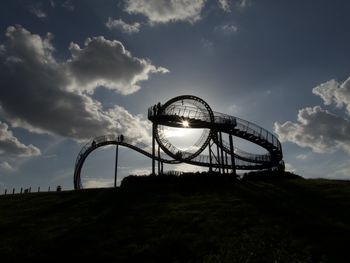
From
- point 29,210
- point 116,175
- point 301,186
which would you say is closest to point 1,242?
point 29,210

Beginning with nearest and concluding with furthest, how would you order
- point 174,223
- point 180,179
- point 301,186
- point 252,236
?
point 252,236
point 174,223
point 301,186
point 180,179

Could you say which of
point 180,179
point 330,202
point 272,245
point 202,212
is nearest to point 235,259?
point 272,245

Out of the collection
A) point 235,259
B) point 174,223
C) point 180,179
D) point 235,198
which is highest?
point 180,179

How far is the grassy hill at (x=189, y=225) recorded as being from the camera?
16.9 metres

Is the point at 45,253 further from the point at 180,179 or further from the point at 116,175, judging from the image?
the point at 116,175

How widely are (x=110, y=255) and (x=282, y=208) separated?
483 inches

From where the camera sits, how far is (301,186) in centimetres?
3253

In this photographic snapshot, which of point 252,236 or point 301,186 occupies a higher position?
point 301,186

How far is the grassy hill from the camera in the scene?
16922mm

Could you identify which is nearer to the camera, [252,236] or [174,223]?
[252,236]

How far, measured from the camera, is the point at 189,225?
2116 centimetres

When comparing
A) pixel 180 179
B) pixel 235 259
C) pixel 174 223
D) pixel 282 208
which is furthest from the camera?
pixel 180 179

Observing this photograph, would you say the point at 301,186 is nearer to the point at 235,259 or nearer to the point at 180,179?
the point at 180,179

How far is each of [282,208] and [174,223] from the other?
7.55 meters
